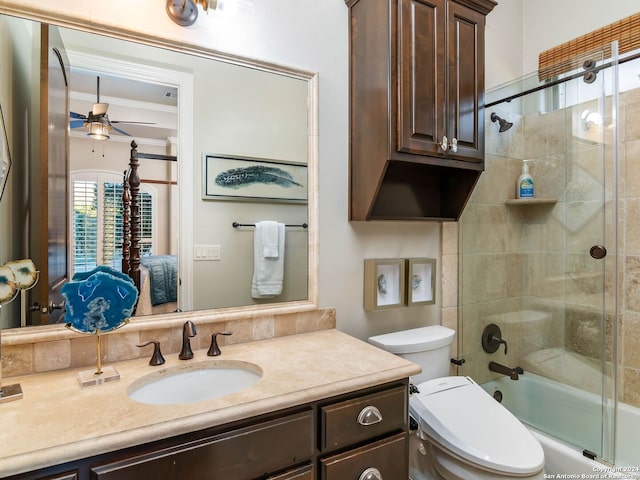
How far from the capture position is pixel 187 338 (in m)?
1.21

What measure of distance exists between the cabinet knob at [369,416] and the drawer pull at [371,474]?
0.13m

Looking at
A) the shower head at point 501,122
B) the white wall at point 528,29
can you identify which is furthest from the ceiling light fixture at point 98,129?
the white wall at point 528,29

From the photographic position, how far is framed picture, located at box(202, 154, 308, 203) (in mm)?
1390

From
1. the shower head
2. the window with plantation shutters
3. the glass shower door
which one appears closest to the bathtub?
the glass shower door

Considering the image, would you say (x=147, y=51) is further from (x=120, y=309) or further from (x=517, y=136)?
(x=517, y=136)

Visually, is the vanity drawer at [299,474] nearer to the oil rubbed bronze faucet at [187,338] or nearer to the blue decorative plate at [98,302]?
the oil rubbed bronze faucet at [187,338]

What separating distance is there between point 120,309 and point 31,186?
0.50 metres

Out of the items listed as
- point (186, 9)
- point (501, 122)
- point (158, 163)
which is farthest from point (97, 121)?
point (501, 122)

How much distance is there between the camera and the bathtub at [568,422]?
1.55 m

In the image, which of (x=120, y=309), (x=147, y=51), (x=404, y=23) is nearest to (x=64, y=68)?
(x=147, y=51)

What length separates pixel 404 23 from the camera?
1.40m

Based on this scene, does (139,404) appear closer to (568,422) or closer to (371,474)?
(371,474)

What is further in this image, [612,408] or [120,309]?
[612,408]

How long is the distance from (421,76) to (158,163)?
108 cm
